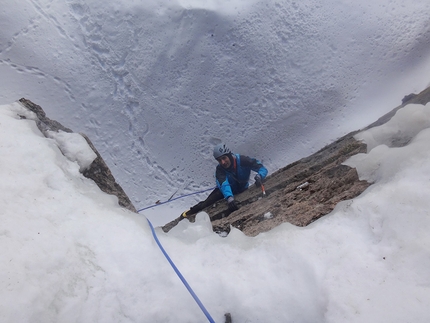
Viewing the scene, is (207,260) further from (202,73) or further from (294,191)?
(202,73)

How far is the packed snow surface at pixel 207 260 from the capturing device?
5.48 feet

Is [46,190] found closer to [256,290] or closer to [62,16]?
[256,290]

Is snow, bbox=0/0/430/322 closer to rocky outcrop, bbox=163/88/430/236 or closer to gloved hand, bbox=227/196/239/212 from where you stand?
gloved hand, bbox=227/196/239/212

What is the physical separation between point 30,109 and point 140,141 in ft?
9.78

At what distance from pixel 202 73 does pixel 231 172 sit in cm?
198

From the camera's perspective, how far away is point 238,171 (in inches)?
181

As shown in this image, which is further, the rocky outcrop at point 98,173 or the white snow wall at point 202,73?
the white snow wall at point 202,73

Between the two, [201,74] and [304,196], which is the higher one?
[304,196]

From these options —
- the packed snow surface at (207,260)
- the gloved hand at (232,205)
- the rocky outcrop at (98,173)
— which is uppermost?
the packed snow surface at (207,260)

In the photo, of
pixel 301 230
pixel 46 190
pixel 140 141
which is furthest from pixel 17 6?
pixel 301 230

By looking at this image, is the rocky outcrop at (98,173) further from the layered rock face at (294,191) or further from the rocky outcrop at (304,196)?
the rocky outcrop at (304,196)

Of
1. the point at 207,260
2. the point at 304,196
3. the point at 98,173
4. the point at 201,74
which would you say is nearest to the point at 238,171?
the point at 304,196

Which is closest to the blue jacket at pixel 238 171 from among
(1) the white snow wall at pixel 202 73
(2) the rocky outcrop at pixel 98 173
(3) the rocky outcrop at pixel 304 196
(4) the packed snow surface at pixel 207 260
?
(3) the rocky outcrop at pixel 304 196

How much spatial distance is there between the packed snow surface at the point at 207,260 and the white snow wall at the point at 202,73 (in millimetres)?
3545
